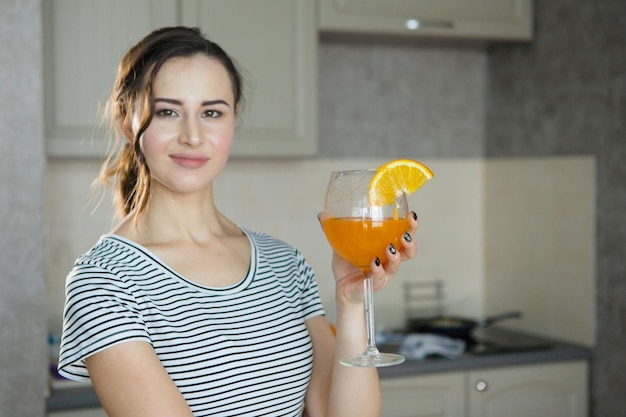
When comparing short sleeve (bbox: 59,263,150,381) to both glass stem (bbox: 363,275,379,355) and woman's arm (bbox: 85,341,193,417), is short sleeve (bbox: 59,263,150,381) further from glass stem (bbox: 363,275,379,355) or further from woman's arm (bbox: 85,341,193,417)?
glass stem (bbox: 363,275,379,355)

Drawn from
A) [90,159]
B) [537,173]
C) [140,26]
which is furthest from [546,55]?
[90,159]

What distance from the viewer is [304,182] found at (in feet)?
10.3

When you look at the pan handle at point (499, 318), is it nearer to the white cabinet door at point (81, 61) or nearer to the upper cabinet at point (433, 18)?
the upper cabinet at point (433, 18)

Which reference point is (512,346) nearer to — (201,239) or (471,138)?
(471,138)

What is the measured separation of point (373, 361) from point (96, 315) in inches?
15.4

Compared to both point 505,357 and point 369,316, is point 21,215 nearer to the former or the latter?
point 369,316

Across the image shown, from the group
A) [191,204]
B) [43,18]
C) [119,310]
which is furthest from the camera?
[43,18]

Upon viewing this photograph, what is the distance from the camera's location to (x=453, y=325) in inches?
120

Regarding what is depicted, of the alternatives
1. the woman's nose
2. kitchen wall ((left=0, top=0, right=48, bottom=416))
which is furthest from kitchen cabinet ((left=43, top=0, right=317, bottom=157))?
the woman's nose

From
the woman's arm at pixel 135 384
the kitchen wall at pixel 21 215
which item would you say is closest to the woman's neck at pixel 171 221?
the woman's arm at pixel 135 384

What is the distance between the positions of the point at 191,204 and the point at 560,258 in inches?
76.2

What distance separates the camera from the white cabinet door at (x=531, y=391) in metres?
2.79

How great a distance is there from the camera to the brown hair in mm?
1331

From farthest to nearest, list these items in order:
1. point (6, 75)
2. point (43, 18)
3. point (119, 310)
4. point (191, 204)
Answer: point (43, 18), point (6, 75), point (191, 204), point (119, 310)
